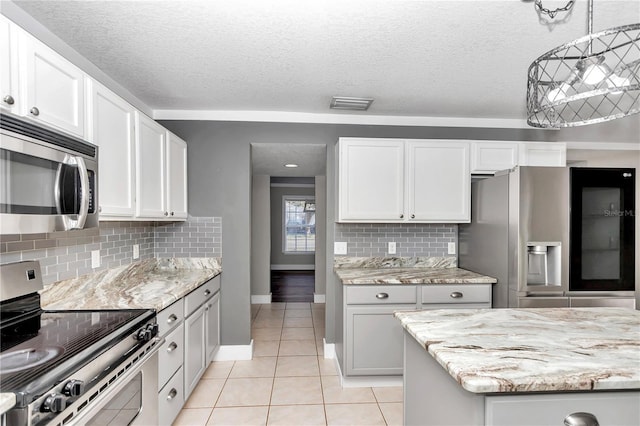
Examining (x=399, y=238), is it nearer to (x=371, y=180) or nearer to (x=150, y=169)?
(x=371, y=180)

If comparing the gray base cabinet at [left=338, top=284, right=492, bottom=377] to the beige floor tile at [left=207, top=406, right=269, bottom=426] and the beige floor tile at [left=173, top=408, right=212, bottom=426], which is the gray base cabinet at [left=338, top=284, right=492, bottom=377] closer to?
the beige floor tile at [left=207, top=406, right=269, bottom=426]

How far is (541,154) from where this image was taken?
3.16 meters

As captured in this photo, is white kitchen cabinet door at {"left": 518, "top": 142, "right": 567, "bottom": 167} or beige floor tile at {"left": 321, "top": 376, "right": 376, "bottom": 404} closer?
beige floor tile at {"left": 321, "top": 376, "right": 376, "bottom": 404}

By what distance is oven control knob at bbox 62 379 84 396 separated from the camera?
1098 millimetres

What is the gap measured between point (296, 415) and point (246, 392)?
0.51 m

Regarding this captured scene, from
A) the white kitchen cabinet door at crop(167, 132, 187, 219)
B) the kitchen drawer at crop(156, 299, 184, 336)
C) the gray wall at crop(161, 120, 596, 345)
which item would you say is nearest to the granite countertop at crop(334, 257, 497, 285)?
the gray wall at crop(161, 120, 596, 345)

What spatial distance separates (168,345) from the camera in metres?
2.02

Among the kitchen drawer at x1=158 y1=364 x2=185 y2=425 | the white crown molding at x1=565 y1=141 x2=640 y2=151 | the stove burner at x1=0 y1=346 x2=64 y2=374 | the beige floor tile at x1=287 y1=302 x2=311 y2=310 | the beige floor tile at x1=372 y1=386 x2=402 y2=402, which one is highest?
the white crown molding at x1=565 y1=141 x2=640 y2=151

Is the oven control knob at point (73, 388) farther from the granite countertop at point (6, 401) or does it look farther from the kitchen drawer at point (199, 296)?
the kitchen drawer at point (199, 296)

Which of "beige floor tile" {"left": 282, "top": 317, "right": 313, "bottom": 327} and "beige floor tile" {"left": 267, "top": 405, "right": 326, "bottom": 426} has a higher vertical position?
"beige floor tile" {"left": 267, "top": 405, "right": 326, "bottom": 426}

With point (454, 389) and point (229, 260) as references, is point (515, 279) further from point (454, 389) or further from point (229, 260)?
point (229, 260)

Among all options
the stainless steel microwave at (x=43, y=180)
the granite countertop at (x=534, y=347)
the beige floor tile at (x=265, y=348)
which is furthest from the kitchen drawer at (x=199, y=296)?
the granite countertop at (x=534, y=347)

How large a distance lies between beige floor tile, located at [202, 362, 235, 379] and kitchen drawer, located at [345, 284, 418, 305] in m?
1.28

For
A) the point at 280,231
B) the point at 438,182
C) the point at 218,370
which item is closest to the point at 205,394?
the point at 218,370
